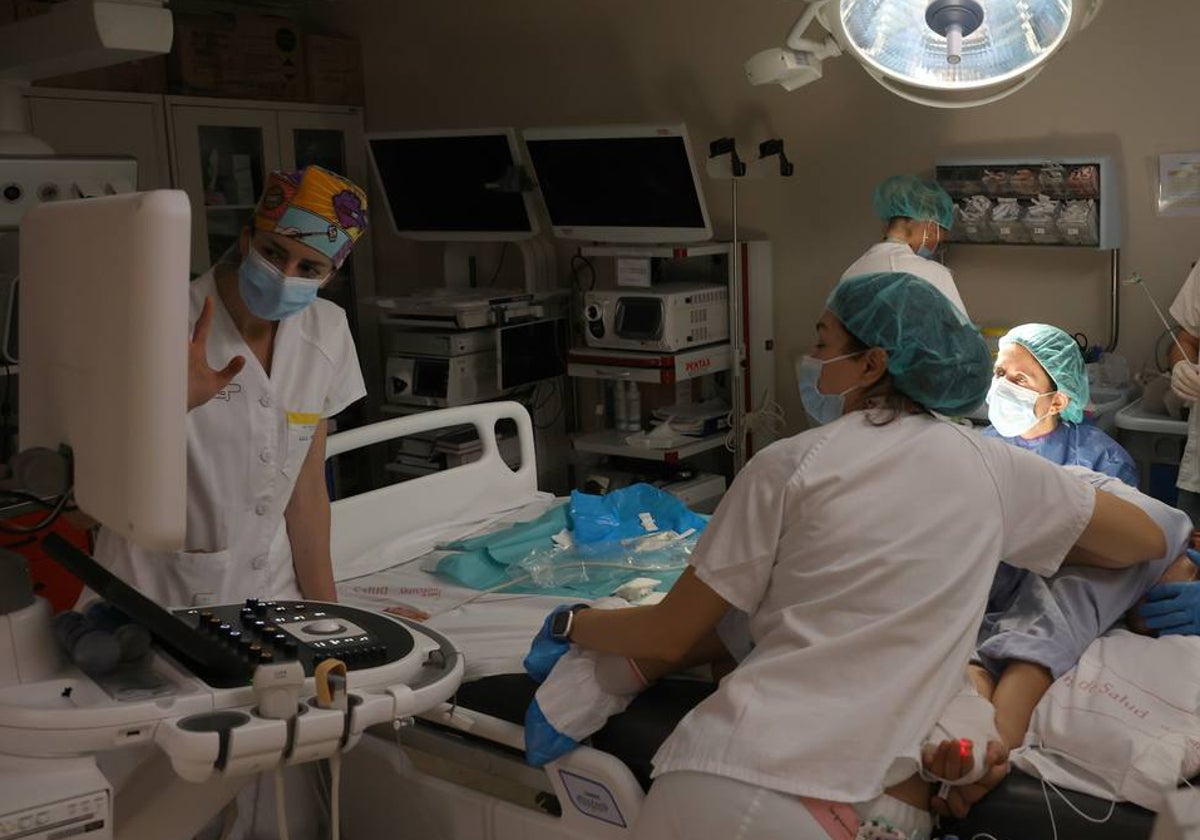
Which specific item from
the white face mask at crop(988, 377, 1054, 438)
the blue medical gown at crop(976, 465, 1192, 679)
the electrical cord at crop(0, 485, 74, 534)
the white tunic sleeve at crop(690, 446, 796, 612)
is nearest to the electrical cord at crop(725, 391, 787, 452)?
the white face mask at crop(988, 377, 1054, 438)

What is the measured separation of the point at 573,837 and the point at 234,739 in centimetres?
88

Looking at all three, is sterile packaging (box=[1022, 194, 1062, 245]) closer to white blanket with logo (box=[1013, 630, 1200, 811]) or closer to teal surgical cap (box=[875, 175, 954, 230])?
teal surgical cap (box=[875, 175, 954, 230])

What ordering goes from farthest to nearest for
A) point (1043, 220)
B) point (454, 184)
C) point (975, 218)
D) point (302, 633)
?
point (454, 184) → point (975, 218) → point (1043, 220) → point (302, 633)

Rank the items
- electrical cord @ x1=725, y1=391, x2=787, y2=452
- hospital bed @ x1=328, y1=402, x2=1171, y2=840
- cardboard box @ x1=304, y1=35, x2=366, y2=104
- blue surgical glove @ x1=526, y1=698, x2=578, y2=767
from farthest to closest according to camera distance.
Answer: cardboard box @ x1=304, y1=35, x2=366, y2=104 < electrical cord @ x1=725, y1=391, x2=787, y2=452 < blue surgical glove @ x1=526, y1=698, x2=578, y2=767 < hospital bed @ x1=328, y1=402, x2=1171, y2=840

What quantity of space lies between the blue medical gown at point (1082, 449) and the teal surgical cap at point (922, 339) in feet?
3.97

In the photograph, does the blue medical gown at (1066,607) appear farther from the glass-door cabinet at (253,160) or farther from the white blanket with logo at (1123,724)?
the glass-door cabinet at (253,160)

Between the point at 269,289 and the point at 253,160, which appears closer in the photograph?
the point at 269,289

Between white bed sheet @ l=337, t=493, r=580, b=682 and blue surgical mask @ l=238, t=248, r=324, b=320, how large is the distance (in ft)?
2.34

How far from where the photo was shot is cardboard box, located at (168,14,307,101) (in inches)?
196

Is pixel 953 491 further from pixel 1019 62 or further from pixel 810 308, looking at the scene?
pixel 810 308

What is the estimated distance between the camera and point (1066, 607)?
1981 millimetres

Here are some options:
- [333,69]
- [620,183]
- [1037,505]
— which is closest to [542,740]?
[1037,505]

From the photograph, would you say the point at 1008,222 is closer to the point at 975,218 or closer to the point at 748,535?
the point at 975,218

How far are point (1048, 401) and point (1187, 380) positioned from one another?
2.00 feet
